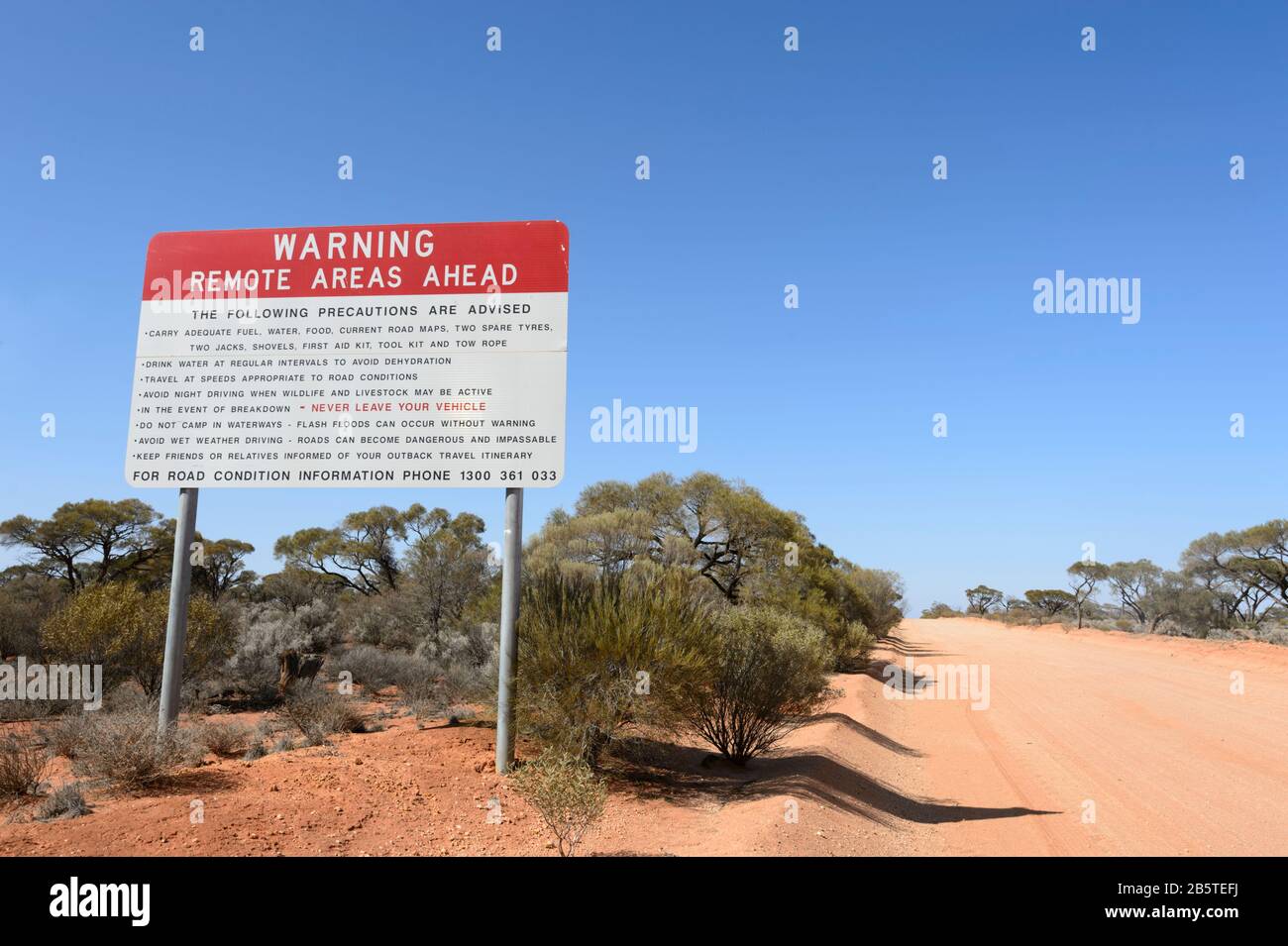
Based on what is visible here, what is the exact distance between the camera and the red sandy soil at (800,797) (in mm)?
5773

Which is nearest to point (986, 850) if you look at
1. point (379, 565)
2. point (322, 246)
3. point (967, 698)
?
point (322, 246)

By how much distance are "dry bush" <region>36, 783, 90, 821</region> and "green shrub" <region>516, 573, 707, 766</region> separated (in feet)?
12.1

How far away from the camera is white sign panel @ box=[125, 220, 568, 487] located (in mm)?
8195

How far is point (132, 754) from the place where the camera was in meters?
6.85

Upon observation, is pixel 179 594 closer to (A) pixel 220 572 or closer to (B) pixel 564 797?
(B) pixel 564 797

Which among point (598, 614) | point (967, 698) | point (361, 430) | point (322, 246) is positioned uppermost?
point (322, 246)

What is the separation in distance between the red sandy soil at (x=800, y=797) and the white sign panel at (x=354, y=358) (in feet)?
10.1

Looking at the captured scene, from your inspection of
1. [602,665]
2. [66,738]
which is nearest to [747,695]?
[602,665]

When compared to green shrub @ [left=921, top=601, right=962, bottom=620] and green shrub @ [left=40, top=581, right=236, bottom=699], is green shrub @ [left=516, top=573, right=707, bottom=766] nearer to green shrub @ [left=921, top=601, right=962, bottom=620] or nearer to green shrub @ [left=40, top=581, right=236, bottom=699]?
green shrub @ [left=40, top=581, right=236, bottom=699]

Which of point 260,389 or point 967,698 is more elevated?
point 260,389
